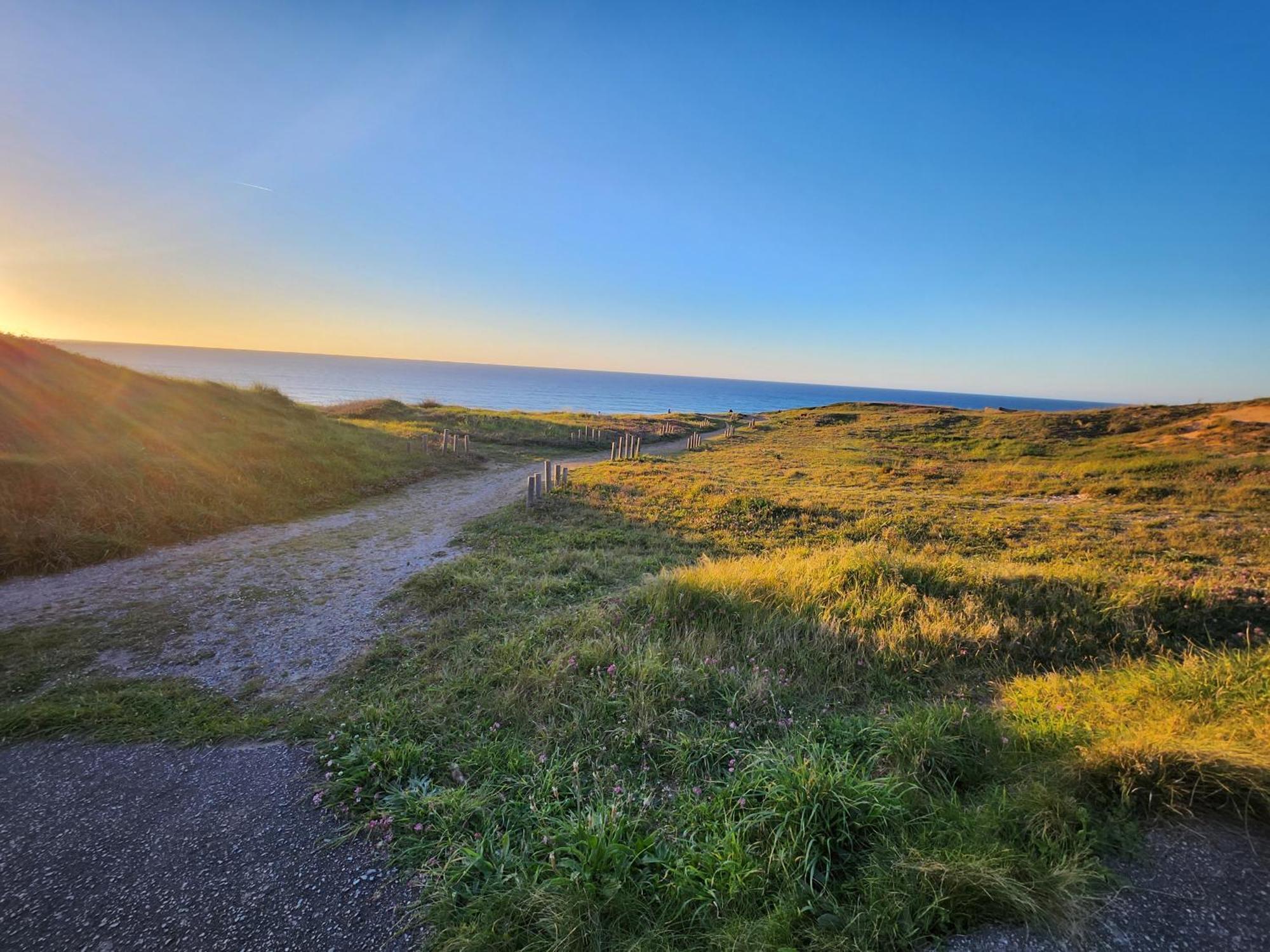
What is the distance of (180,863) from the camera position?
3.46 m

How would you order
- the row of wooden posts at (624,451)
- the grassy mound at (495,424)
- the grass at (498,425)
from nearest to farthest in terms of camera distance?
the row of wooden posts at (624,451) → the grass at (498,425) → the grassy mound at (495,424)

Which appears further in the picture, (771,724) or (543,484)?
(543,484)

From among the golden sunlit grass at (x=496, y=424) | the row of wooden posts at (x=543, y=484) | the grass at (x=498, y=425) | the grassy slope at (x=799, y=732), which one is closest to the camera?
the grassy slope at (x=799, y=732)

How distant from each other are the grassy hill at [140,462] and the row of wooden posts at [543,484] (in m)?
6.06

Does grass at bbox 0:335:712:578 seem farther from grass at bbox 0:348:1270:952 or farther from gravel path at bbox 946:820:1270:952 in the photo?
gravel path at bbox 946:820:1270:952

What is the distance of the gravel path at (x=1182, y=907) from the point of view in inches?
92.8

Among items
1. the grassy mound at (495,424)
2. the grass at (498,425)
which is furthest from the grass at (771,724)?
the grassy mound at (495,424)

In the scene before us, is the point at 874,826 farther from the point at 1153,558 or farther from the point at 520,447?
the point at 520,447

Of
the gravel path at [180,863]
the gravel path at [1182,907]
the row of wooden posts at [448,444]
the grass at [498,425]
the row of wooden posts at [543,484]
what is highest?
the grass at [498,425]

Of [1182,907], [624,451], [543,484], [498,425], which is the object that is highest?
[498,425]

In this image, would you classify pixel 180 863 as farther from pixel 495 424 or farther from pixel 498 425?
pixel 495 424

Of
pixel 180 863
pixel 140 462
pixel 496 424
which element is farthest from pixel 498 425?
pixel 180 863

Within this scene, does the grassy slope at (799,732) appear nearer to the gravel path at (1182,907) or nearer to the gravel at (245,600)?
the gravel path at (1182,907)

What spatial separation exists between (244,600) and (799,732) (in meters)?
9.62
